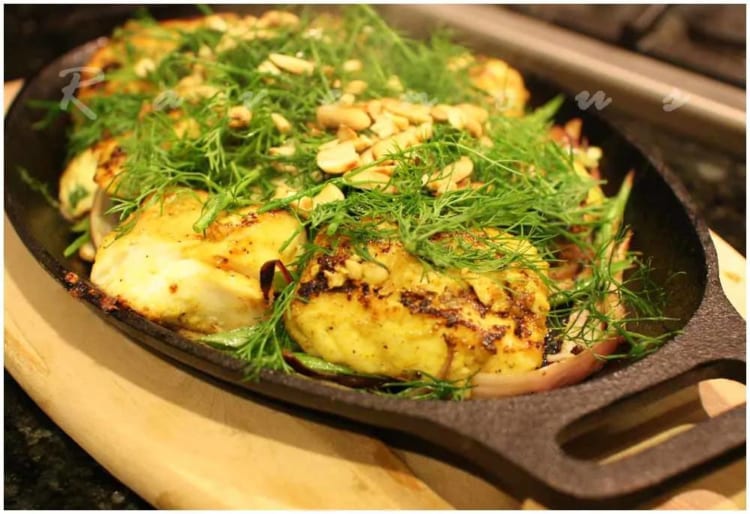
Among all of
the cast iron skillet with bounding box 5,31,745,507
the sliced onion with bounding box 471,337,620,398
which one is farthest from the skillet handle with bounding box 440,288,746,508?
the sliced onion with bounding box 471,337,620,398

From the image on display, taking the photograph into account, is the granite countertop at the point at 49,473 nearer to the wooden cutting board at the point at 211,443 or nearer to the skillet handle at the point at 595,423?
the wooden cutting board at the point at 211,443

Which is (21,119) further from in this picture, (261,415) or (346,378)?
(346,378)

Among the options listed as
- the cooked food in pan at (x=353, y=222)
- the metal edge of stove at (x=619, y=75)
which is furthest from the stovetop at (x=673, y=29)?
the cooked food in pan at (x=353, y=222)

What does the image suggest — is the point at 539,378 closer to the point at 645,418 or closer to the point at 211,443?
the point at 645,418

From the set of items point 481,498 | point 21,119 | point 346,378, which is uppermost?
point 21,119

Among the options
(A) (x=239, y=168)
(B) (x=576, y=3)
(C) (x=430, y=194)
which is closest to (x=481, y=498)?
(C) (x=430, y=194)

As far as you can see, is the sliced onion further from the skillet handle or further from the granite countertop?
the granite countertop
